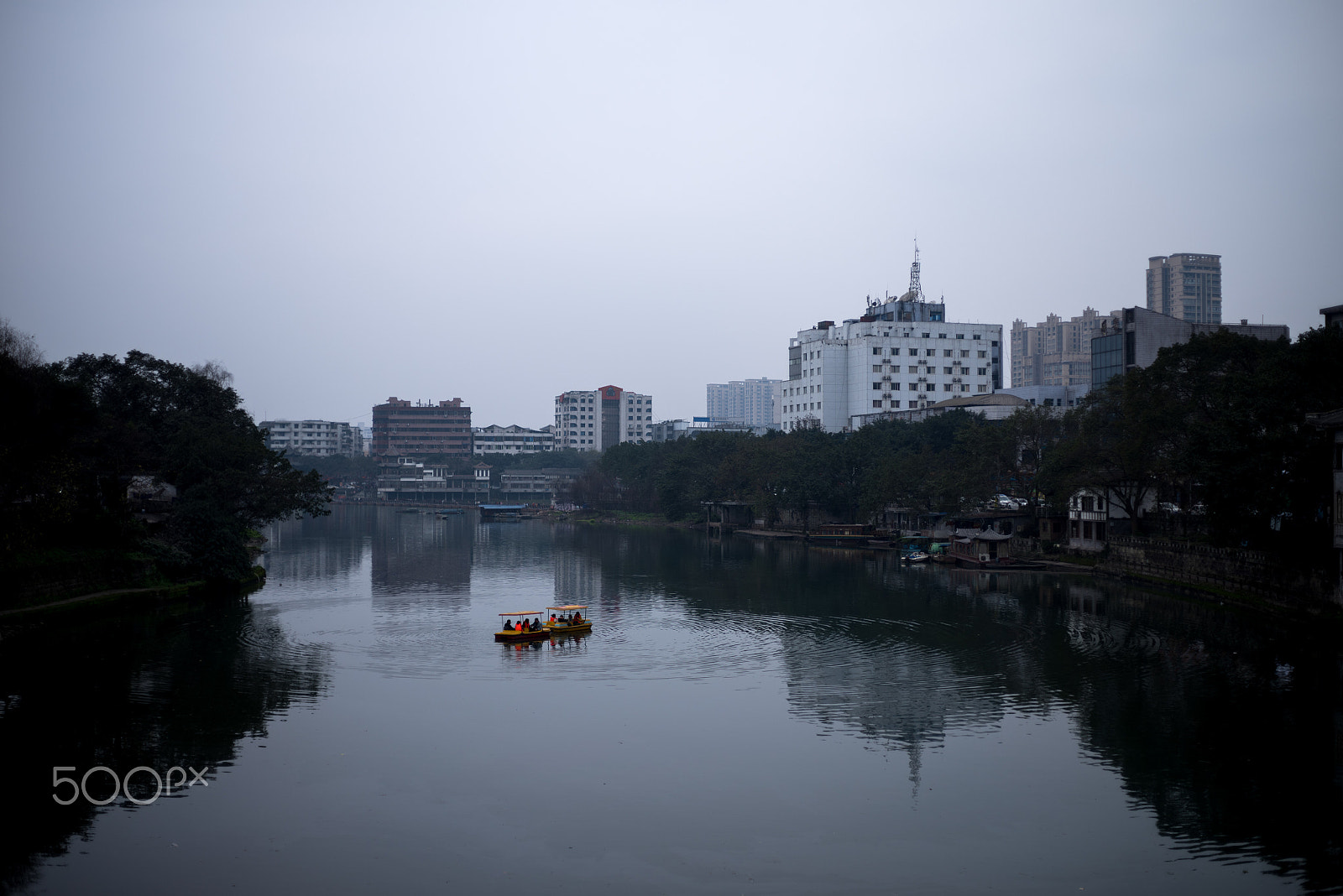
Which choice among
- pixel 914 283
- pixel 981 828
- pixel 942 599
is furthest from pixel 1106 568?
pixel 914 283

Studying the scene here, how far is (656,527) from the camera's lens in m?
102

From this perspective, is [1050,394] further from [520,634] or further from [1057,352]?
[1057,352]

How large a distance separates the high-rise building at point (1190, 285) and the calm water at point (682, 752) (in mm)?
148782

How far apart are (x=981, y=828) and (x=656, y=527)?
85.7 metres

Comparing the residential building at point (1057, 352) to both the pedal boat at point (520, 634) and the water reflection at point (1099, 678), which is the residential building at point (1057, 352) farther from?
the pedal boat at point (520, 634)

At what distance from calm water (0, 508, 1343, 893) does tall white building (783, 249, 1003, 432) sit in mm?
65360

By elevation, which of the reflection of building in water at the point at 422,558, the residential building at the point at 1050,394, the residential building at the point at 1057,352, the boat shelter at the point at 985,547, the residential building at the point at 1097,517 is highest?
the residential building at the point at 1057,352


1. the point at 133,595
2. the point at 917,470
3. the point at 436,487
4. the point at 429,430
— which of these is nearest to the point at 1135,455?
the point at 917,470

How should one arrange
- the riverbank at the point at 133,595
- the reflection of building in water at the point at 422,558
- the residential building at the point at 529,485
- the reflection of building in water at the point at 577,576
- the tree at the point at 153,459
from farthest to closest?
the residential building at the point at 529,485 → the reflection of building in water at the point at 422,558 → the reflection of building in water at the point at 577,576 → the tree at the point at 153,459 → the riverbank at the point at 133,595

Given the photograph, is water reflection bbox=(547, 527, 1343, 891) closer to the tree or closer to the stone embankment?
the stone embankment

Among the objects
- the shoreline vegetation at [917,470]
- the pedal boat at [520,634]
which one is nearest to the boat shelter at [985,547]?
the shoreline vegetation at [917,470]

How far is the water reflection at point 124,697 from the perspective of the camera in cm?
1708

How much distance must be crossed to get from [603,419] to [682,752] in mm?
170862

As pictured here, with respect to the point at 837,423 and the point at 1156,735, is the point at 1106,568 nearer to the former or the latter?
the point at 1156,735
